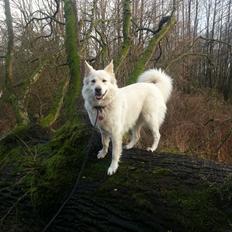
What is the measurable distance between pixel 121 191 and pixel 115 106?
4.02 ft

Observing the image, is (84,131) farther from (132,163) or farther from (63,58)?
(63,58)

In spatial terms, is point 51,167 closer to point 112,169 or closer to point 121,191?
point 112,169

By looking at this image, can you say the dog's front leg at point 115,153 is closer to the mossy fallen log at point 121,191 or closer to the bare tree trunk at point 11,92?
the mossy fallen log at point 121,191

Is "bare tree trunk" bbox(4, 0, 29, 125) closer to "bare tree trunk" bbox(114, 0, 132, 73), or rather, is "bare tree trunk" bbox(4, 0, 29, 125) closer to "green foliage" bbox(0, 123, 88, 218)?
"green foliage" bbox(0, 123, 88, 218)

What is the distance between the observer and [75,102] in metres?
8.26

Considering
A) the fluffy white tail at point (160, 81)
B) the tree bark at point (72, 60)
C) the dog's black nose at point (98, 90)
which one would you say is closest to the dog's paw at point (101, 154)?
the dog's black nose at point (98, 90)

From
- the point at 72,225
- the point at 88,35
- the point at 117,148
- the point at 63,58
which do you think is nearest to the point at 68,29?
the point at 88,35

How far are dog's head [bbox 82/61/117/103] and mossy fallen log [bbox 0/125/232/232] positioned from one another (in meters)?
0.55

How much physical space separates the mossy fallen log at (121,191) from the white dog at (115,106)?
0.24m

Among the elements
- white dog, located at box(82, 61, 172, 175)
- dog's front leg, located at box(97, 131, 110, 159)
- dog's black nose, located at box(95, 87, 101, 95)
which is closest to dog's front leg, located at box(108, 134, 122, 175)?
white dog, located at box(82, 61, 172, 175)

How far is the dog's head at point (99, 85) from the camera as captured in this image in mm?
4562

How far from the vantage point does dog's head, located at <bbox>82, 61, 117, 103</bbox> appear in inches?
180

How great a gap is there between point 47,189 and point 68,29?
5.00m

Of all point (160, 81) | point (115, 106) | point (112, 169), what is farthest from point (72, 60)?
point (112, 169)
